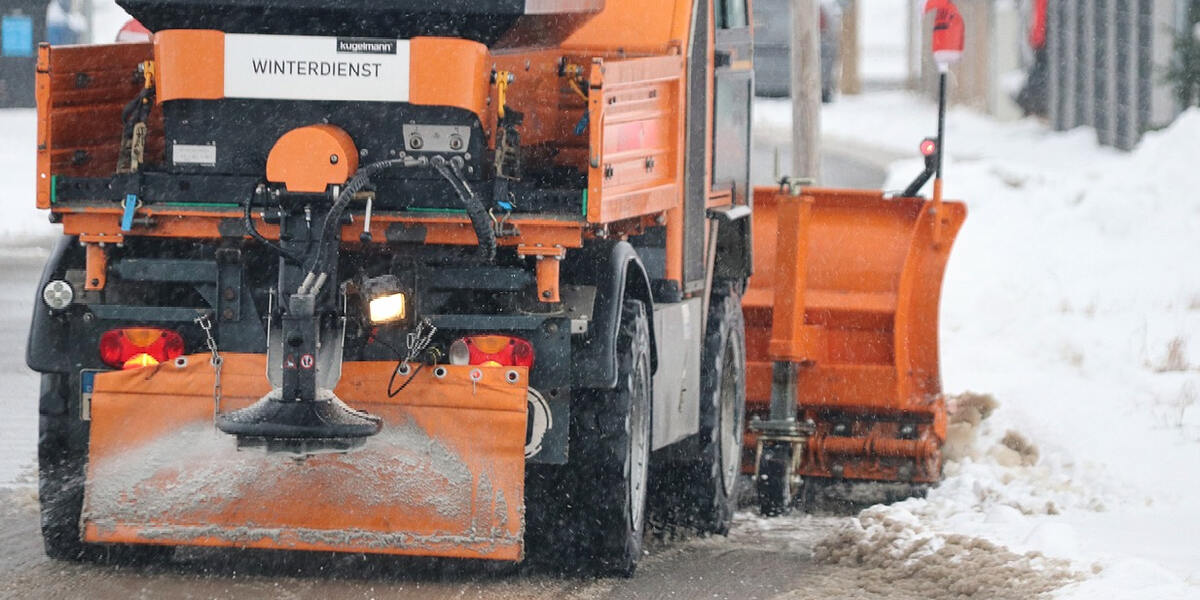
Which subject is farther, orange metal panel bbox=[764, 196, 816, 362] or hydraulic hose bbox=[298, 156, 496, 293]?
orange metal panel bbox=[764, 196, 816, 362]

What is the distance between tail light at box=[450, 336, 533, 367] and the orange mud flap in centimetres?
9

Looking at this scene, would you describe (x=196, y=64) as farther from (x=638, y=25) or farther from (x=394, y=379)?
(x=638, y=25)

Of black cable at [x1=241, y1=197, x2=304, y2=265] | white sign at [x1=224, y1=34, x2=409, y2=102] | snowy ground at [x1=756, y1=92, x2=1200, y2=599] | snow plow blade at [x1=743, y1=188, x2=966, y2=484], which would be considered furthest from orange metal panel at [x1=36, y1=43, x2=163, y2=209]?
snow plow blade at [x1=743, y1=188, x2=966, y2=484]

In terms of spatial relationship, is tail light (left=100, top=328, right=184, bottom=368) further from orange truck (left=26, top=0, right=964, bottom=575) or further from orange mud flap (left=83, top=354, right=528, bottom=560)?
orange mud flap (left=83, top=354, right=528, bottom=560)

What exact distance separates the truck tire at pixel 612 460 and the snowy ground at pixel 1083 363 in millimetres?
1255

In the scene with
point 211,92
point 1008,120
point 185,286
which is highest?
point 1008,120

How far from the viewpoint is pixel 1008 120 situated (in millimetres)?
43812

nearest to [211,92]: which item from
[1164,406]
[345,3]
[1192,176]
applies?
[345,3]

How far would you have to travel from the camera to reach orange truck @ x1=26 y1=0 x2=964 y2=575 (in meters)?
6.82

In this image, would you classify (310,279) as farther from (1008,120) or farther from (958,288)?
(1008,120)

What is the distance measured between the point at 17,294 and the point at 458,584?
10810 mm

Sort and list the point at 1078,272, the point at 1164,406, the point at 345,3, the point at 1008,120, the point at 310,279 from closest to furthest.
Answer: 1. the point at 310,279
2. the point at 345,3
3. the point at 1164,406
4. the point at 1078,272
5. the point at 1008,120

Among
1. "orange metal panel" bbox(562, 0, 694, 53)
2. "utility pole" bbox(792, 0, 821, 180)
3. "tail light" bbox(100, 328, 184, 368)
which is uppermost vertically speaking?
"utility pole" bbox(792, 0, 821, 180)

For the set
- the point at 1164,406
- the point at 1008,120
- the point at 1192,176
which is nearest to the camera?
the point at 1164,406
